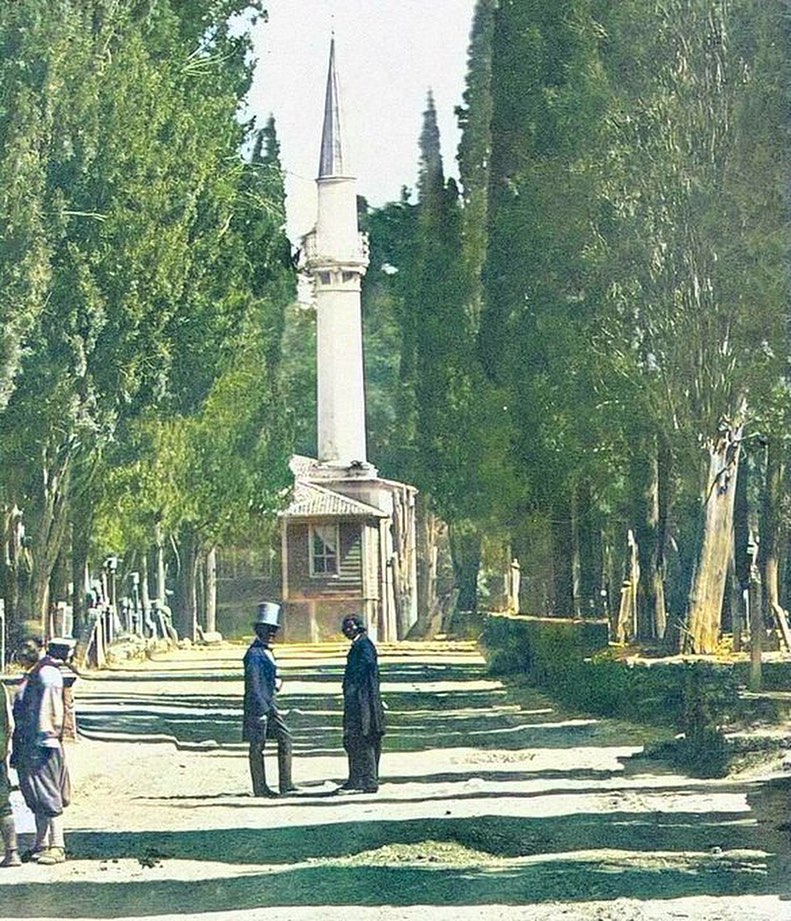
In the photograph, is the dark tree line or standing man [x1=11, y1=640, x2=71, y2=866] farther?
the dark tree line

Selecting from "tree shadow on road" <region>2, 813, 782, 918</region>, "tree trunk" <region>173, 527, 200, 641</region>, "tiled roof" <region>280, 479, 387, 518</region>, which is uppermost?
"tiled roof" <region>280, 479, 387, 518</region>

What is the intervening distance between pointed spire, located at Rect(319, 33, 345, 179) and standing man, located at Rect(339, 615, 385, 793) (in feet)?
6.03

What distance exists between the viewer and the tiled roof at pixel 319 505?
8.12 m

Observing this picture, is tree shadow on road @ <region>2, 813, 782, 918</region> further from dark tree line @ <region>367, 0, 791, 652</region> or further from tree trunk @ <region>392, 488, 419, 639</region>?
dark tree line @ <region>367, 0, 791, 652</region>

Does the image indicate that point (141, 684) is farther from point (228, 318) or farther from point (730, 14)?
point (730, 14)

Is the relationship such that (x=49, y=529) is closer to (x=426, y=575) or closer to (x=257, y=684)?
(x=257, y=684)

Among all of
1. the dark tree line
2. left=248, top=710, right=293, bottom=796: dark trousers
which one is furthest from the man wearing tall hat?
the dark tree line

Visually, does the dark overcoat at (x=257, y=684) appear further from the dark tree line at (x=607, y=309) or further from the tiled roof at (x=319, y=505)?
the dark tree line at (x=607, y=309)

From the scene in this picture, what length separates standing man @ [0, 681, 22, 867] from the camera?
25.4ft

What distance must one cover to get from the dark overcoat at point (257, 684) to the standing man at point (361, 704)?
30 cm

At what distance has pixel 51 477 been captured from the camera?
8.30 meters

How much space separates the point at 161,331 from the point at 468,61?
5.50 feet

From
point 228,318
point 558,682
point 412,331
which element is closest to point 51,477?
point 228,318

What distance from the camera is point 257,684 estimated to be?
8.12 meters
